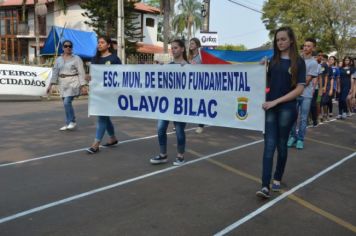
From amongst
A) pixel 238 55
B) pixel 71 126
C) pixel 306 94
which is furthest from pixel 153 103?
pixel 238 55

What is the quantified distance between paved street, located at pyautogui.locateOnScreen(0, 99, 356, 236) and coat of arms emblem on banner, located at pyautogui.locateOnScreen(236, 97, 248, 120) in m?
0.85

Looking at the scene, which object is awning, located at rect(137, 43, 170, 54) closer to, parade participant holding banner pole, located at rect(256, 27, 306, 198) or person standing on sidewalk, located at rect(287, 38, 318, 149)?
person standing on sidewalk, located at rect(287, 38, 318, 149)

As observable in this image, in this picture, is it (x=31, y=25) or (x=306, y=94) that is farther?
(x=31, y=25)

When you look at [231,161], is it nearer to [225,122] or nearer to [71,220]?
[225,122]

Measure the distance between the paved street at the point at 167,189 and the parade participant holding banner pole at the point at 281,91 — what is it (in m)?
0.61

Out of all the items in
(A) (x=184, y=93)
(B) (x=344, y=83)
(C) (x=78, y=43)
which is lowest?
(B) (x=344, y=83)

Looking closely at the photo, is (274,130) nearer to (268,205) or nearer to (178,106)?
(268,205)

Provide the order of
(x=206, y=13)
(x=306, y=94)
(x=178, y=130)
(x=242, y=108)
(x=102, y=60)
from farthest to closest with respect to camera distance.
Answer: (x=206, y=13)
(x=306, y=94)
(x=102, y=60)
(x=178, y=130)
(x=242, y=108)

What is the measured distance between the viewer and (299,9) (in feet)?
152

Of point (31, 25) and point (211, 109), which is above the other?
point (31, 25)

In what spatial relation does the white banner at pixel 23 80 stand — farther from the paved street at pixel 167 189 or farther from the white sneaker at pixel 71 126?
the paved street at pixel 167 189

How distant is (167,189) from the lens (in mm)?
5484

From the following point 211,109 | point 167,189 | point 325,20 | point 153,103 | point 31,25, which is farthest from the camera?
point 31,25

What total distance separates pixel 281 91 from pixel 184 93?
5.85 ft
